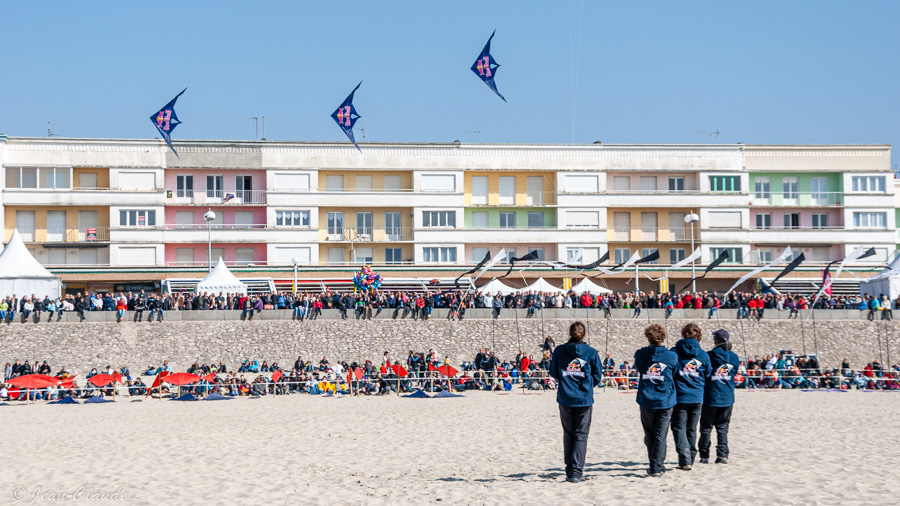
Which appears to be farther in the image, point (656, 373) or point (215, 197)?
point (215, 197)

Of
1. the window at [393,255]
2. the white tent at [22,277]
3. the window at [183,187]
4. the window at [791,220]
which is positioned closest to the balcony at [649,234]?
the window at [791,220]

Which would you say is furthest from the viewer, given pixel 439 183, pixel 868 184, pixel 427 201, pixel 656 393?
pixel 868 184

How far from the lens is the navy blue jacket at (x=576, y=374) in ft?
36.4

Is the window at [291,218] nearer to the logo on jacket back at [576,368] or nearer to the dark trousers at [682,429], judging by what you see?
the dark trousers at [682,429]

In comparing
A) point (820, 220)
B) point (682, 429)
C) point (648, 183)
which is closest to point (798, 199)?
point (820, 220)

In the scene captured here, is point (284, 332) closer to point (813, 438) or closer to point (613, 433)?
point (613, 433)

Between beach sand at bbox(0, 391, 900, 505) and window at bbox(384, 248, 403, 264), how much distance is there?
31.5 meters

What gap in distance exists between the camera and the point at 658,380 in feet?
37.3

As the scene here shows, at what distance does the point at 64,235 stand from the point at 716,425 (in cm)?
4776

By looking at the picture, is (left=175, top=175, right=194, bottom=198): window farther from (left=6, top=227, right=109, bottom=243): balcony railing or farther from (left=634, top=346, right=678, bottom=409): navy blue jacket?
A: (left=634, top=346, right=678, bottom=409): navy blue jacket

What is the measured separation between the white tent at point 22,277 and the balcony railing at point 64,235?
13.0 meters

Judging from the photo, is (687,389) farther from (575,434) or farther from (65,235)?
(65,235)

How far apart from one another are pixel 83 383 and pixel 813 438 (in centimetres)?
2318

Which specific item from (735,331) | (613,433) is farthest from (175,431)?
(735,331)
